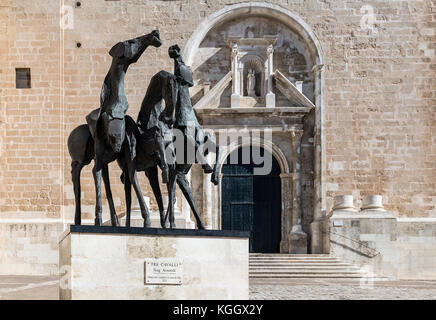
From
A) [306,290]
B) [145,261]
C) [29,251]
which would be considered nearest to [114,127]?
[145,261]

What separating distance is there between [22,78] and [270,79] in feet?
20.5

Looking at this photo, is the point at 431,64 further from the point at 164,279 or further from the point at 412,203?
the point at 164,279

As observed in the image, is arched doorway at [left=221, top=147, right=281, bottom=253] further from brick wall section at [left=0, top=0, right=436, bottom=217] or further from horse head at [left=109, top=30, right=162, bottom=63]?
horse head at [left=109, top=30, right=162, bottom=63]

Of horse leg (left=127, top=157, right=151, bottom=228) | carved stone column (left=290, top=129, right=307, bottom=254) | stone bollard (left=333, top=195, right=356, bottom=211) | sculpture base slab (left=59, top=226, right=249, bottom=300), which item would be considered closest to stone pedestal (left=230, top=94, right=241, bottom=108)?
carved stone column (left=290, top=129, right=307, bottom=254)

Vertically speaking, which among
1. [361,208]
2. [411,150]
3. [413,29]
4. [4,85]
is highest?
[413,29]

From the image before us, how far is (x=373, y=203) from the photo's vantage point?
622 inches

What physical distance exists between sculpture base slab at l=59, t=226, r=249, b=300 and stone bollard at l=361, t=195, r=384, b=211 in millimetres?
7820

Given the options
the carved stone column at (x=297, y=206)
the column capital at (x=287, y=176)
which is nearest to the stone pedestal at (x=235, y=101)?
the carved stone column at (x=297, y=206)

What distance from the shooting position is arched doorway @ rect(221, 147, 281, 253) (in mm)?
17453

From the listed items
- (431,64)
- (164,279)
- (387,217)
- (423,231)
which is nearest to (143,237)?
(164,279)

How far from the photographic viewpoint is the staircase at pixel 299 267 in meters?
14.7

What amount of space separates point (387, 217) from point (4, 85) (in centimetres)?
980

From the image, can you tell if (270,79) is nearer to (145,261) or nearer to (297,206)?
(297,206)

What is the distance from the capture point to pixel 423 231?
16531mm
